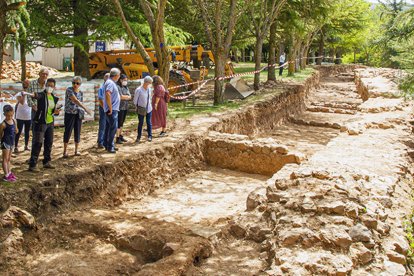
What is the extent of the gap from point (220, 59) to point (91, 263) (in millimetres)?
11591

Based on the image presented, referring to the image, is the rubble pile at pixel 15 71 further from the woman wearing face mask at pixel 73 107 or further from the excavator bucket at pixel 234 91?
the woman wearing face mask at pixel 73 107

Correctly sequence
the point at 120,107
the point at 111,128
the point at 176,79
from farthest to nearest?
1. the point at 176,79
2. the point at 120,107
3. the point at 111,128

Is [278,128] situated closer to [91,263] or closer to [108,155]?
[108,155]

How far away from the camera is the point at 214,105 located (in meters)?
17.1

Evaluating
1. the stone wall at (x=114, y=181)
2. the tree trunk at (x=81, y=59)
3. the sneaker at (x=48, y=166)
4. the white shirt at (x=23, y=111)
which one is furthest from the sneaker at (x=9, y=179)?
the tree trunk at (x=81, y=59)

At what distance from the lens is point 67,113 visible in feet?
29.3

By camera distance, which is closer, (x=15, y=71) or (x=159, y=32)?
(x=159, y=32)

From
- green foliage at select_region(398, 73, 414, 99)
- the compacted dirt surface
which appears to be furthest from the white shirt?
green foliage at select_region(398, 73, 414, 99)

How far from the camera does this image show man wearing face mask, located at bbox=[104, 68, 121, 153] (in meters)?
9.63

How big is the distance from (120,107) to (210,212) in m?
3.56

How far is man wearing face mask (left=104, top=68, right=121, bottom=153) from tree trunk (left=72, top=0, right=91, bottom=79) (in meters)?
8.49

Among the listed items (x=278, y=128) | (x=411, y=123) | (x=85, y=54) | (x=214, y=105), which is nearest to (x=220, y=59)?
(x=214, y=105)

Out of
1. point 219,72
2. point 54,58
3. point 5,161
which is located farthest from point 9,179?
point 54,58

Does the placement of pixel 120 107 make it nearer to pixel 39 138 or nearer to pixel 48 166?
pixel 48 166
